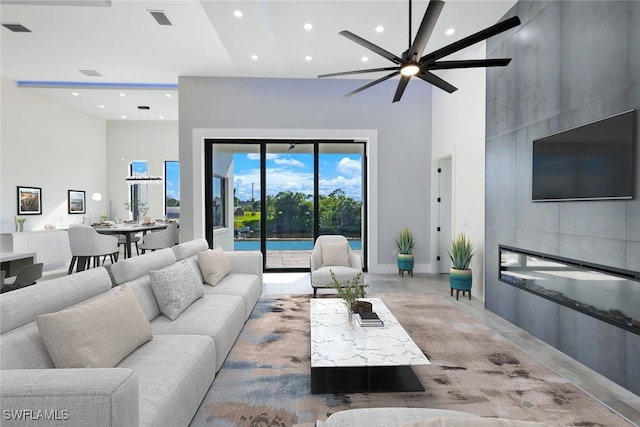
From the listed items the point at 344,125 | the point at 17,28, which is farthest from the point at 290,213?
the point at 17,28

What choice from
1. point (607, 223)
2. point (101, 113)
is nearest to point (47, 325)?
point (607, 223)

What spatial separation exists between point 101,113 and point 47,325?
872cm

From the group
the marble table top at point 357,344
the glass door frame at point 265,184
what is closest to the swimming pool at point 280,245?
the glass door frame at point 265,184

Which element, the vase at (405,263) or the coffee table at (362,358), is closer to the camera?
the coffee table at (362,358)

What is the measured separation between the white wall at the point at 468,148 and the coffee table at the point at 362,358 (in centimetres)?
260

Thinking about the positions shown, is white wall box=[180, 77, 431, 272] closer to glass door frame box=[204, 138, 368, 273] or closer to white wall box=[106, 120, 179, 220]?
glass door frame box=[204, 138, 368, 273]

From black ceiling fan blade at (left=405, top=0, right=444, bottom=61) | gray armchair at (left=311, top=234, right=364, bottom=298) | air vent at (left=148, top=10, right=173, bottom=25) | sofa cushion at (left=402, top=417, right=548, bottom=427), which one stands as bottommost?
gray armchair at (left=311, top=234, right=364, bottom=298)

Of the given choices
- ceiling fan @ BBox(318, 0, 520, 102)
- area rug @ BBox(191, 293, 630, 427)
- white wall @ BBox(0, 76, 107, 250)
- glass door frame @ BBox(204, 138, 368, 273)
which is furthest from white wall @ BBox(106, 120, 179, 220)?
ceiling fan @ BBox(318, 0, 520, 102)

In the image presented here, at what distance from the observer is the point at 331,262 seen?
15.7 ft

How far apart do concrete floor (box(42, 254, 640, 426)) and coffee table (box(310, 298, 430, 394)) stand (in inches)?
48.4

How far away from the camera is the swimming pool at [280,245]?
657 centimetres

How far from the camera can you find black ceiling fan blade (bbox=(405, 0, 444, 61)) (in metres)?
2.16

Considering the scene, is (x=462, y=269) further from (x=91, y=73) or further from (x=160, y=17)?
(x=91, y=73)

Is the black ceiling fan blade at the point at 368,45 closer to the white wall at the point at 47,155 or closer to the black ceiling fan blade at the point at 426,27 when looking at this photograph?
the black ceiling fan blade at the point at 426,27
